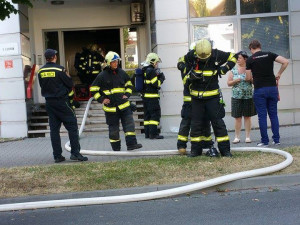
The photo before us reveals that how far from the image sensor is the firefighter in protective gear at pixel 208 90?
827 cm

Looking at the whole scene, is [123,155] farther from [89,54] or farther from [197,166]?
[89,54]

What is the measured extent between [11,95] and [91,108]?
2323mm

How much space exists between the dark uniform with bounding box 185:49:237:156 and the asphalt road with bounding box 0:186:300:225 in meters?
1.67

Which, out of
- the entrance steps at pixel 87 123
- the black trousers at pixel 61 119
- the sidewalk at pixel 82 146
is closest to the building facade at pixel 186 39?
the entrance steps at pixel 87 123

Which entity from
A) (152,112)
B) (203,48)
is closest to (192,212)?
(203,48)

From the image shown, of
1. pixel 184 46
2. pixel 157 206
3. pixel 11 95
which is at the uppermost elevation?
pixel 184 46

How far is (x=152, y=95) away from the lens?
39.5 feet

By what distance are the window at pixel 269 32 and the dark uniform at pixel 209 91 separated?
507cm

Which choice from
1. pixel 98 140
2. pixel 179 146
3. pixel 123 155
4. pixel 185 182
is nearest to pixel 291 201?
pixel 185 182

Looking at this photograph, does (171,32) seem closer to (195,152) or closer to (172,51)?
(172,51)

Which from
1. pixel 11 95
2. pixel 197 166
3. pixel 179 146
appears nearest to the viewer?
pixel 197 166

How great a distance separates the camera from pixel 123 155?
937 centimetres

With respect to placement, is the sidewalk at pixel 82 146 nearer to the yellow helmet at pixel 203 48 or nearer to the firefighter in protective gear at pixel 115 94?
the firefighter in protective gear at pixel 115 94

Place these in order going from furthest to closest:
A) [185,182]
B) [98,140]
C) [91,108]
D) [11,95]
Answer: [91,108]
[11,95]
[98,140]
[185,182]
